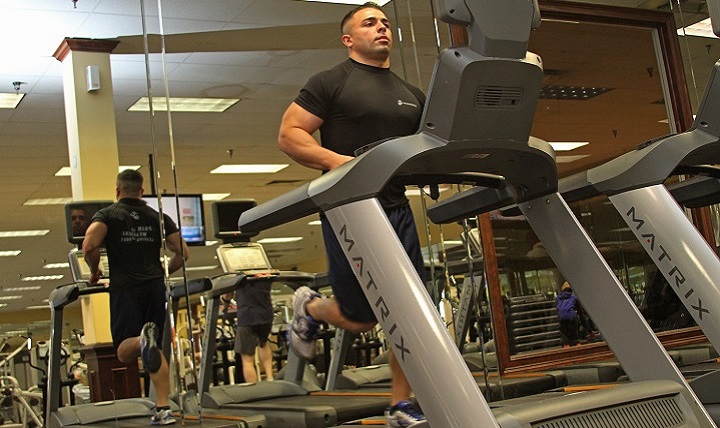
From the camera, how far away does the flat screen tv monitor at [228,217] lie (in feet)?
14.7

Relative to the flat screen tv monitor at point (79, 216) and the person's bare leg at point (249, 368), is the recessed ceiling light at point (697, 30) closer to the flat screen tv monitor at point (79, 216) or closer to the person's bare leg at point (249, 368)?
the person's bare leg at point (249, 368)

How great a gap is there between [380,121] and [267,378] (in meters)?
2.58

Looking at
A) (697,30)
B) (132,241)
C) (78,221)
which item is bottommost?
(132,241)

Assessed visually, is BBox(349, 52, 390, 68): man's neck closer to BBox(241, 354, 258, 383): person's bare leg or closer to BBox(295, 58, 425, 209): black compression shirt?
BBox(295, 58, 425, 209): black compression shirt

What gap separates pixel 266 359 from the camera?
17.0 ft

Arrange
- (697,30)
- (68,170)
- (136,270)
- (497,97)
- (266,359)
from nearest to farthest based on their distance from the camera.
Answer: (497,97) → (136,270) → (68,170) → (266,359) → (697,30)

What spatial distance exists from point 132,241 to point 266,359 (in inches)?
58.3

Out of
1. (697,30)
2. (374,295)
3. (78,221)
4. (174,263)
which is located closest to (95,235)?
(78,221)

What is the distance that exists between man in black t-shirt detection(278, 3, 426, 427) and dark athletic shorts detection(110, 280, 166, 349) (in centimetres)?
103

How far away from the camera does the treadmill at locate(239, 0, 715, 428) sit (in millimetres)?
2092

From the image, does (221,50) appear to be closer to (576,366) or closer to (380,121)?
(380,121)

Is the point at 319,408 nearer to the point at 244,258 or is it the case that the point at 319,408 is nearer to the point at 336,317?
the point at 244,258

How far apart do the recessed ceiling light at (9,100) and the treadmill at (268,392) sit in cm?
117

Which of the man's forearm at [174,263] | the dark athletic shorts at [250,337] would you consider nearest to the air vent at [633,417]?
the man's forearm at [174,263]
